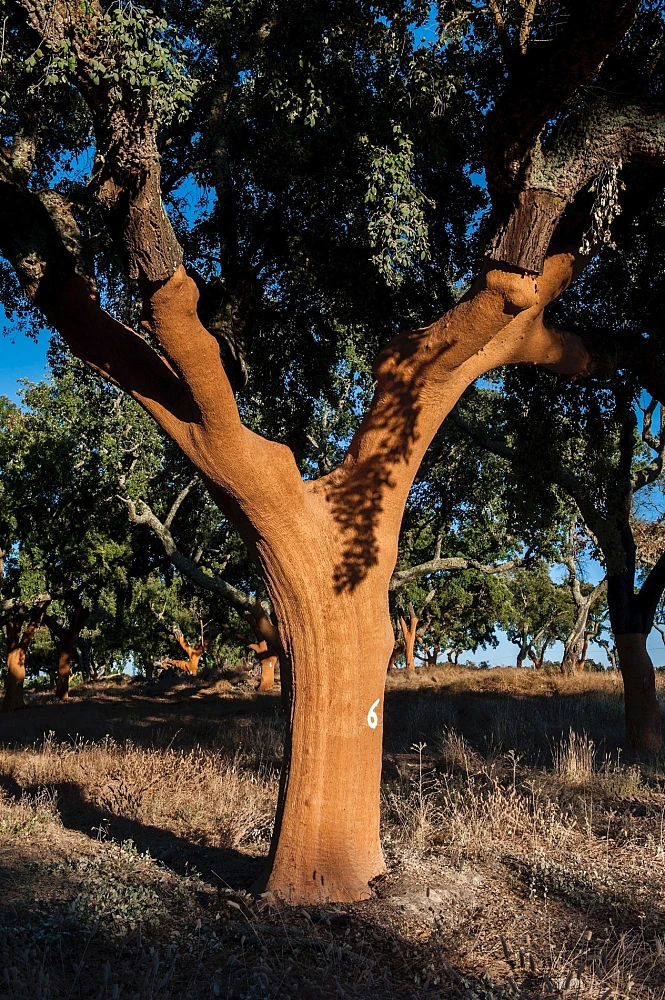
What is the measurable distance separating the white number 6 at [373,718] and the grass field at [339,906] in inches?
38.9

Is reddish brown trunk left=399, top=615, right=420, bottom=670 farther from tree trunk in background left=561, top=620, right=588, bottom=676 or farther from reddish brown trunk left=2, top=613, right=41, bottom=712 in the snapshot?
reddish brown trunk left=2, top=613, right=41, bottom=712

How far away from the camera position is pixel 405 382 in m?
5.84

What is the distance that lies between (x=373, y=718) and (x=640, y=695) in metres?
6.79

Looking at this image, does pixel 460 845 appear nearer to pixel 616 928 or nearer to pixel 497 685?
pixel 616 928

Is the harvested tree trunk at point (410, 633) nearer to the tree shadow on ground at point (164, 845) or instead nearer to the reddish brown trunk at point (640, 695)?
the reddish brown trunk at point (640, 695)

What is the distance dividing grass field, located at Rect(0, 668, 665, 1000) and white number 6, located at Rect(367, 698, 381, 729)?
38.9 inches

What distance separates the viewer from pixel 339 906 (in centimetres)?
490

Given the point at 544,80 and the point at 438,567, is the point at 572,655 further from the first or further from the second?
the point at 544,80

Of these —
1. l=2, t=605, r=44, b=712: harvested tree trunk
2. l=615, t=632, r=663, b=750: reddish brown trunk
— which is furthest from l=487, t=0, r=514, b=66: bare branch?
l=2, t=605, r=44, b=712: harvested tree trunk

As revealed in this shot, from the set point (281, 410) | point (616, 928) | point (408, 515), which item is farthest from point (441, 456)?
point (616, 928)

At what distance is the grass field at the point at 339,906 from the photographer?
386cm

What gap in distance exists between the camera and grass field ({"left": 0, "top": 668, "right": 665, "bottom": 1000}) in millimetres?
3859

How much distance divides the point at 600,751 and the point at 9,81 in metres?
10.4

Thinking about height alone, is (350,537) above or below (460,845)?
above
